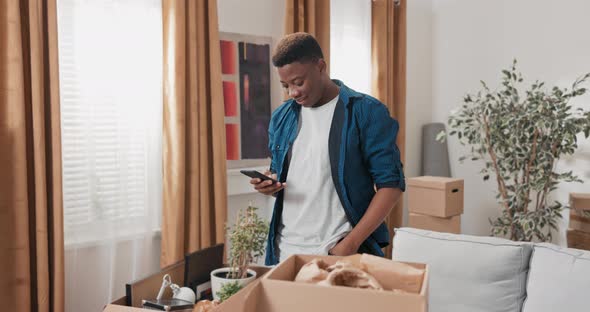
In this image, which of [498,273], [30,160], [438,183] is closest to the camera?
[498,273]

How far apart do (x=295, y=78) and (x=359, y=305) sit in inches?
37.1

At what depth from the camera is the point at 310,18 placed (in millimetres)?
3715

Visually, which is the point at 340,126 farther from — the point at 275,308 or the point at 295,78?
the point at 275,308

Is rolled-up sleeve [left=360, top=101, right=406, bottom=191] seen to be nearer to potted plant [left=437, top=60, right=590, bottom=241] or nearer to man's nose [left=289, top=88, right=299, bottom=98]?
man's nose [left=289, top=88, right=299, bottom=98]

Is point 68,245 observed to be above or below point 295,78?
below

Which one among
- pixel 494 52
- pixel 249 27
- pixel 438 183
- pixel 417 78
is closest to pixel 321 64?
pixel 249 27

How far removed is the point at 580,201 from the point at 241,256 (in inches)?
125

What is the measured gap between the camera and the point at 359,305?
23.8 inches

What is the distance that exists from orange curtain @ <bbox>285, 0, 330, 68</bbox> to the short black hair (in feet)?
7.30

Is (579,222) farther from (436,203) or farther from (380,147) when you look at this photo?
(380,147)

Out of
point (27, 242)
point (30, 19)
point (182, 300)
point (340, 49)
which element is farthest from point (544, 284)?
point (340, 49)

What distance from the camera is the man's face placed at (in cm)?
145

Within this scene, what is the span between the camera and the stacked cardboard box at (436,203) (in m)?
3.98

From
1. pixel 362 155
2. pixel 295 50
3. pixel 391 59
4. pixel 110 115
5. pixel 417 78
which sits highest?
pixel 391 59
